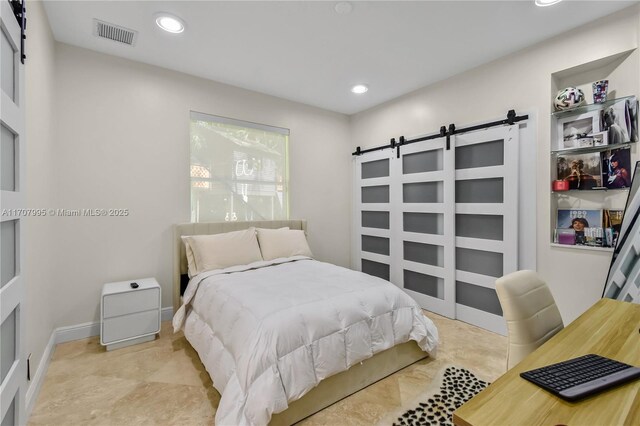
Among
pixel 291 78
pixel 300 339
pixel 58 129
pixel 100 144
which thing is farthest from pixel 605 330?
pixel 58 129

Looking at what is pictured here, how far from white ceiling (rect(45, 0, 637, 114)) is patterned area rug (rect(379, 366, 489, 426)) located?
2686 mm

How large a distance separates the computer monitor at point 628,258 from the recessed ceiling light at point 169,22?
11.7ft

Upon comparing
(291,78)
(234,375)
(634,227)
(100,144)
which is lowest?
(234,375)

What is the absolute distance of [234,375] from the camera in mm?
1695

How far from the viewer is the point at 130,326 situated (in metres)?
2.63

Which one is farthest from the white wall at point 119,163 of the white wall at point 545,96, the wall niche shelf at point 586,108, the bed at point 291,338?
the wall niche shelf at point 586,108

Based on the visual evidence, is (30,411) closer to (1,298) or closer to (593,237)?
(1,298)

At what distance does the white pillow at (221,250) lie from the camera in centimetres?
288

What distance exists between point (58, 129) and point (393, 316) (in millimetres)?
3286

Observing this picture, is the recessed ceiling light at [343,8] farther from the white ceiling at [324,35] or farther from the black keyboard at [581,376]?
the black keyboard at [581,376]

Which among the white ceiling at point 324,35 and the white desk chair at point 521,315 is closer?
the white desk chair at point 521,315

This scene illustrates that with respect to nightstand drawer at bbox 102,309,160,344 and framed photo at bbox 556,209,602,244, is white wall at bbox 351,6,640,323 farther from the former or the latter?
nightstand drawer at bbox 102,309,160,344

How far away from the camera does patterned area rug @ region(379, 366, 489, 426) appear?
1740 mm

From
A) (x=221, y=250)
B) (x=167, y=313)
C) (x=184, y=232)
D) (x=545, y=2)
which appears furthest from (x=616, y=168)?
(x=167, y=313)
